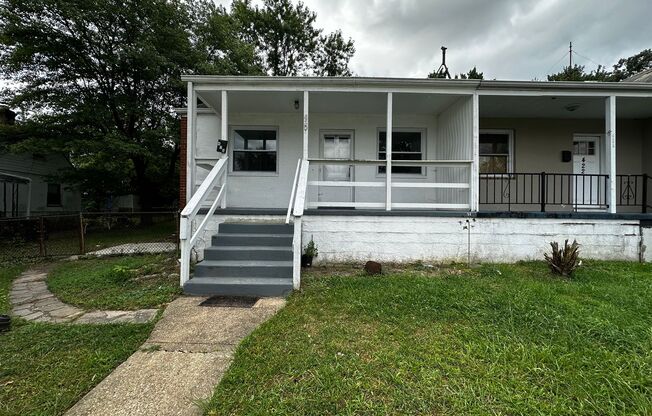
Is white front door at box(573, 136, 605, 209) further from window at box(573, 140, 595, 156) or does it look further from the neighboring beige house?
the neighboring beige house

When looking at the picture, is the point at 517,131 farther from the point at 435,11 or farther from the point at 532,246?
the point at 435,11

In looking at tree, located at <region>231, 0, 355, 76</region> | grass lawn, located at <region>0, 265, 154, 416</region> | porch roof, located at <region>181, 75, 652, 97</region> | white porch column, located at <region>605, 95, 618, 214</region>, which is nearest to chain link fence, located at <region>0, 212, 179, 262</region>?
porch roof, located at <region>181, 75, 652, 97</region>

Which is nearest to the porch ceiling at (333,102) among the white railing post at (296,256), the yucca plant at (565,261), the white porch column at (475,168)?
the white porch column at (475,168)

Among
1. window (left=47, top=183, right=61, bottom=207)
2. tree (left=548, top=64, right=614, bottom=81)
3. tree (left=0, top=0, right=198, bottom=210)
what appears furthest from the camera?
tree (left=548, top=64, right=614, bottom=81)

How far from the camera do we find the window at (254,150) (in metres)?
7.45

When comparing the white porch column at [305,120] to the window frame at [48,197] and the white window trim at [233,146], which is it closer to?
the white window trim at [233,146]

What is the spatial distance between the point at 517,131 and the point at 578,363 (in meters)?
6.86

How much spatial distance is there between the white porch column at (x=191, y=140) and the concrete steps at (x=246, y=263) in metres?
1.24

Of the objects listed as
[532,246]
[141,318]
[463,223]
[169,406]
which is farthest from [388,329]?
[532,246]

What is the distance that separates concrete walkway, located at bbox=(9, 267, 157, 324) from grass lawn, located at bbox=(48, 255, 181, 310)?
0.43ft

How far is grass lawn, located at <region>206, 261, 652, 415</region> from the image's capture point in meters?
1.89

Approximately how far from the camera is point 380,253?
214 inches

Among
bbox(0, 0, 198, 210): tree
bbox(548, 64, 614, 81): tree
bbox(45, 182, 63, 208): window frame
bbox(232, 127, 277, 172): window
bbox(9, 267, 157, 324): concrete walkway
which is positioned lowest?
bbox(9, 267, 157, 324): concrete walkway

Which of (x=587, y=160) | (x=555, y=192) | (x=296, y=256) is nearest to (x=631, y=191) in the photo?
(x=587, y=160)
